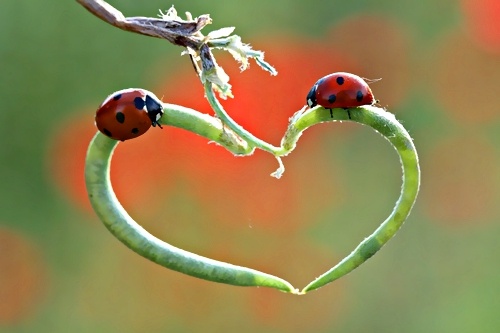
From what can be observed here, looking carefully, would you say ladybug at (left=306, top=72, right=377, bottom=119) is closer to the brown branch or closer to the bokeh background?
the brown branch

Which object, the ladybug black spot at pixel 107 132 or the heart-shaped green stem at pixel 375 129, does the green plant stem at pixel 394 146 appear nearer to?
the heart-shaped green stem at pixel 375 129

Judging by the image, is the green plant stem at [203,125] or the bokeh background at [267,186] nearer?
the green plant stem at [203,125]

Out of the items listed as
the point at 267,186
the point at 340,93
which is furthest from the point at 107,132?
the point at 267,186

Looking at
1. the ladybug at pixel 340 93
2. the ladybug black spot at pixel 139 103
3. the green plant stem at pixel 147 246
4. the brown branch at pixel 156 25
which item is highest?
the ladybug at pixel 340 93

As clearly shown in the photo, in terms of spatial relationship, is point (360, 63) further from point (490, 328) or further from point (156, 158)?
point (490, 328)

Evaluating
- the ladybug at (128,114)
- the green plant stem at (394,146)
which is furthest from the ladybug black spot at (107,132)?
the green plant stem at (394,146)

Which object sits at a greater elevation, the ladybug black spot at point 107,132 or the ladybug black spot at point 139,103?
the ladybug black spot at point 139,103
